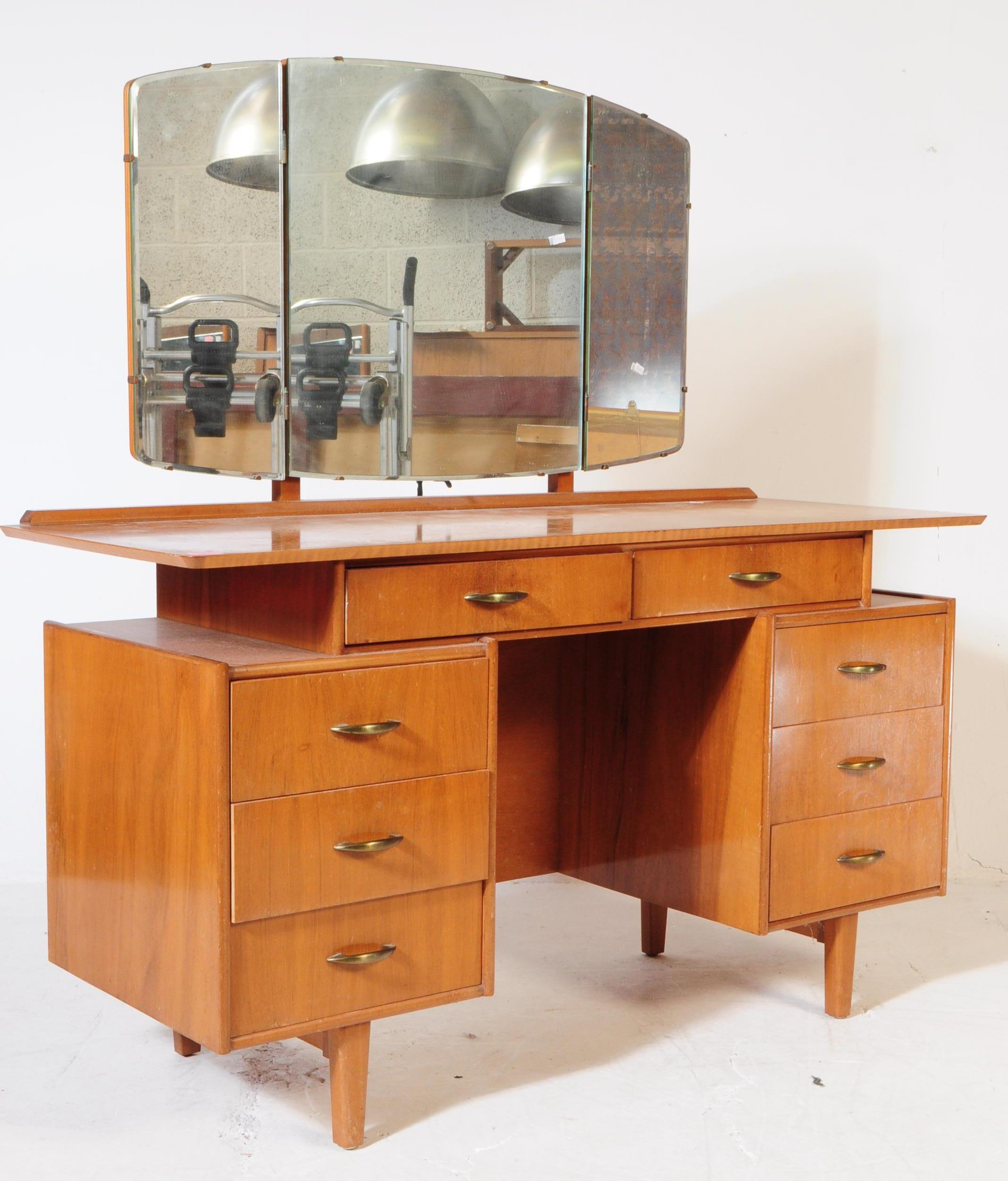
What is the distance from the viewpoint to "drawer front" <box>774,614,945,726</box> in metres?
2.46

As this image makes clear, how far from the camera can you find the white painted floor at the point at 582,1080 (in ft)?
6.84

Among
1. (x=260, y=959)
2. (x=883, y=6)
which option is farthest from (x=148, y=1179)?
(x=883, y=6)

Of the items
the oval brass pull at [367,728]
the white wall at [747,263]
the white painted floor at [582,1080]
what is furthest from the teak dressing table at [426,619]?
the white wall at [747,263]

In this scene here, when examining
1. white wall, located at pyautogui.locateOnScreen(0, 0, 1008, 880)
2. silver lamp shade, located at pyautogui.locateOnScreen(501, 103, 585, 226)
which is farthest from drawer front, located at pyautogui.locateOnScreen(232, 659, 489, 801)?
white wall, located at pyautogui.locateOnScreen(0, 0, 1008, 880)

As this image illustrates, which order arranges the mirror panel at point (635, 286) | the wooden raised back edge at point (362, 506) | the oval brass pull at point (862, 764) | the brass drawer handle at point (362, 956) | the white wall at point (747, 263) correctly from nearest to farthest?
the brass drawer handle at point (362, 956), the wooden raised back edge at point (362, 506), the oval brass pull at point (862, 764), the mirror panel at point (635, 286), the white wall at point (747, 263)

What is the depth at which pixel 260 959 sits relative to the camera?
1.92 m

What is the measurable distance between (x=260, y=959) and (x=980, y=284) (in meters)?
2.42

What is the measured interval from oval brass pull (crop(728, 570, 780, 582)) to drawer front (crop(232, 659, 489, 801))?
1.66 feet

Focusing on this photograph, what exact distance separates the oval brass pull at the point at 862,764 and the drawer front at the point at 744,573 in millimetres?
278

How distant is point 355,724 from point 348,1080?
0.53m

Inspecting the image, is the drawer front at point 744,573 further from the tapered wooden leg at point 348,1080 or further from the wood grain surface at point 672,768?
the tapered wooden leg at point 348,1080

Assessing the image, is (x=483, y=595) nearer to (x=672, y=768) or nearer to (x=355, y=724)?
(x=355, y=724)

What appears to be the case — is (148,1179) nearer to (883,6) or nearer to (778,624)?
(778,624)

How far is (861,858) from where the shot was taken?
2.56 m
